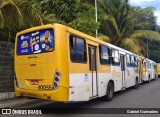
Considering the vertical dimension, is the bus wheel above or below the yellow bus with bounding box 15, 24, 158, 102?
below

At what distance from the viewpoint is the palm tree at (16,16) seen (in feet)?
41.9

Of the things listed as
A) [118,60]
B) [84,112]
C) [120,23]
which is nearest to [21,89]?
[84,112]

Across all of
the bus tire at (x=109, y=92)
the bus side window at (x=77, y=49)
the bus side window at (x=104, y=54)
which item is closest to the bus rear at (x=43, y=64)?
the bus side window at (x=77, y=49)

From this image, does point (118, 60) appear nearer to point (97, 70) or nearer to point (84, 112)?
point (97, 70)

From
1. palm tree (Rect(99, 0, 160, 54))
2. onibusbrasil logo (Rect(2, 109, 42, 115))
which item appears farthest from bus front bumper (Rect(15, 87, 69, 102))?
palm tree (Rect(99, 0, 160, 54))

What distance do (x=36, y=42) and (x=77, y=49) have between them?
1.45m

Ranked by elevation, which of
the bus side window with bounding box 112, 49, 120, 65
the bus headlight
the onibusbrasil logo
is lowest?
the onibusbrasil logo

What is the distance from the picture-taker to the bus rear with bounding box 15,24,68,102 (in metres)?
8.80

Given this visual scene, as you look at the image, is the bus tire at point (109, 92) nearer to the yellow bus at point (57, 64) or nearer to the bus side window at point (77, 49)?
the yellow bus at point (57, 64)

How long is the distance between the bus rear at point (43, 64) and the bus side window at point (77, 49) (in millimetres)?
475

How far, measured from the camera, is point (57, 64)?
8.84 metres

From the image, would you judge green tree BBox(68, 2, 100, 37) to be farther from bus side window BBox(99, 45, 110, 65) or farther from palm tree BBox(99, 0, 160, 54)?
palm tree BBox(99, 0, 160, 54)

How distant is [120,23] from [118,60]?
1787 centimetres

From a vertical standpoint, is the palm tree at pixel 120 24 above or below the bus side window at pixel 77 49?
above
